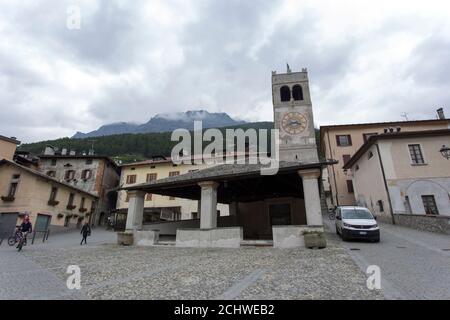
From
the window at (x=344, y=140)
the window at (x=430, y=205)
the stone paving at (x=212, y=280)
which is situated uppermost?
the window at (x=344, y=140)

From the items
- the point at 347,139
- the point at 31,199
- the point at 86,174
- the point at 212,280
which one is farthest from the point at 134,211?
the point at 347,139

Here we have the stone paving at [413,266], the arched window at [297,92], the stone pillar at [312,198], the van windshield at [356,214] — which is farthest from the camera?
the arched window at [297,92]

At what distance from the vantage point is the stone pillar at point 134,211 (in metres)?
13.0

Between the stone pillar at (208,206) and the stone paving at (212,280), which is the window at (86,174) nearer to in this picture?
the stone pillar at (208,206)

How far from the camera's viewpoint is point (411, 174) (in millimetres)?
17578

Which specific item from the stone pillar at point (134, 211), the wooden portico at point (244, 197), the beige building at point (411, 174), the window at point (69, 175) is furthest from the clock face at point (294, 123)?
the window at point (69, 175)

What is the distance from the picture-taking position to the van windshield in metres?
11.8

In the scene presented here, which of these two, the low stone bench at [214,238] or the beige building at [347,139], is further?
the beige building at [347,139]

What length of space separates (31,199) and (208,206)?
18.3m

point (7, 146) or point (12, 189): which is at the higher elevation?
point (7, 146)

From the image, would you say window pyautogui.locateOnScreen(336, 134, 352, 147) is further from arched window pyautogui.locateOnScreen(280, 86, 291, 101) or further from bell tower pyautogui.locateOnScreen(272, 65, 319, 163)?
arched window pyautogui.locateOnScreen(280, 86, 291, 101)

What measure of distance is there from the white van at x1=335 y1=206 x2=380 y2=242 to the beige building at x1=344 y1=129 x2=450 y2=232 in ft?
21.5

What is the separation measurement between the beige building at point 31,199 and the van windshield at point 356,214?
24026 millimetres

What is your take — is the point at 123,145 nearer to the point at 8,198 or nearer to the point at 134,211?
the point at 8,198
